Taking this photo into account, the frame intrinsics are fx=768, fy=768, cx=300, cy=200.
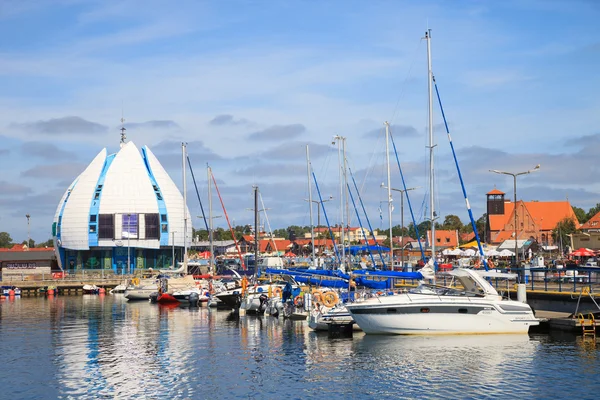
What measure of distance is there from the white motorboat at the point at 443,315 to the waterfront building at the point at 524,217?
350 feet

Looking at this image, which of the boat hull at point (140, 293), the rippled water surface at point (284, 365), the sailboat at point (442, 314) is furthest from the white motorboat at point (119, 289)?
the sailboat at point (442, 314)

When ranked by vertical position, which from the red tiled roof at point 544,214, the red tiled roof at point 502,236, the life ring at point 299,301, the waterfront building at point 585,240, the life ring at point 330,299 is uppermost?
the red tiled roof at point 544,214

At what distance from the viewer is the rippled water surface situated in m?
27.8

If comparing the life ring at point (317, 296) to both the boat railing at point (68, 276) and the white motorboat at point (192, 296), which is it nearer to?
the white motorboat at point (192, 296)

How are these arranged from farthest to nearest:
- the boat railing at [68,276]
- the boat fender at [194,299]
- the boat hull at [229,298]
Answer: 1. the boat railing at [68,276]
2. the boat fender at [194,299]
3. the boat hull at [229,298]

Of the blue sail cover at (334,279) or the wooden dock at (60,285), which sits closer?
the blue sail cover at (334,279)

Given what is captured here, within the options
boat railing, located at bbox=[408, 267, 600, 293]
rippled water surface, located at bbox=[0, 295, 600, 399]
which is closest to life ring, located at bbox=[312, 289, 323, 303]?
rippled water surface, located at bbox=[0, 295, 600, 399]

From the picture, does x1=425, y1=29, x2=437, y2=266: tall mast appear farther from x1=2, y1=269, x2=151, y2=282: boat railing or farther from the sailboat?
x1=2, y1=269, x2=151, y2=282: boat railing

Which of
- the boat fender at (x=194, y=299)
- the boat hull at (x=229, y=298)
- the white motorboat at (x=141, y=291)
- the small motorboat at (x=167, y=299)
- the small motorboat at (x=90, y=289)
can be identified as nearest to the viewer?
the boat hull at (x=229, y=298)

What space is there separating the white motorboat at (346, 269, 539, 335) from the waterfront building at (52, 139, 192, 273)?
294 ft

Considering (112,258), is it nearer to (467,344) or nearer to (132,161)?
(132,161)

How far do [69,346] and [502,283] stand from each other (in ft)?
99.9

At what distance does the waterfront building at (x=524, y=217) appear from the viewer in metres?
145

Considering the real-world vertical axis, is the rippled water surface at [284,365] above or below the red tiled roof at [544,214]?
below
